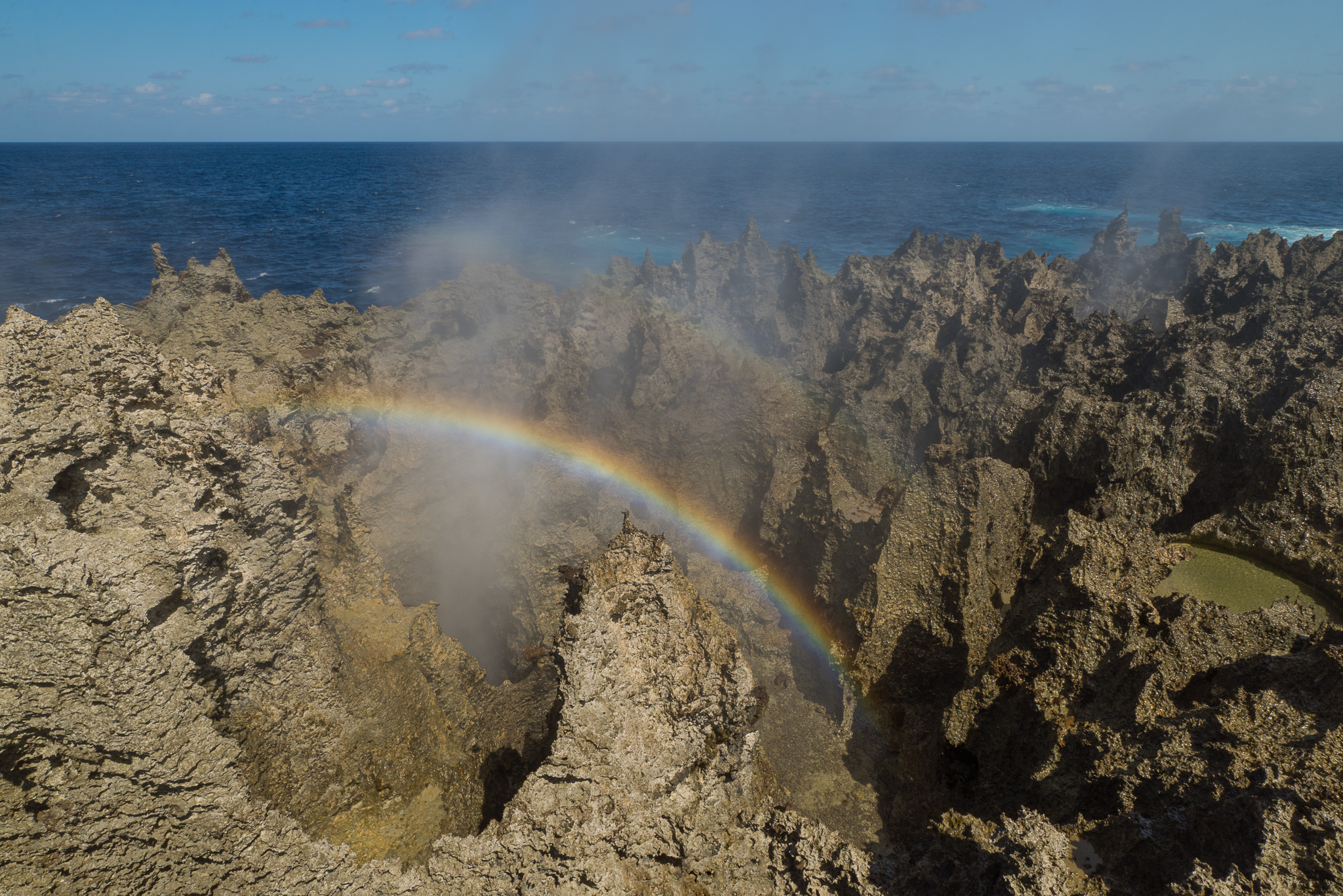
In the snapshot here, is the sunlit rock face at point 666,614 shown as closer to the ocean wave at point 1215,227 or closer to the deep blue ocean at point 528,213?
the deep blue ocean at point 528,213

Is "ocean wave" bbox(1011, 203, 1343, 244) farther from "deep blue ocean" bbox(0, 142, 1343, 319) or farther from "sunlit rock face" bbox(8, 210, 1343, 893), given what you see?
"sunlit rock face" bbox(8, 210, 1343, 893)

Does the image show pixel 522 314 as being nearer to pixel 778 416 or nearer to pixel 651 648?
pixel 778 416

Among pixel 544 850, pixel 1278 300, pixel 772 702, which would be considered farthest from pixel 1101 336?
pixel 544 850

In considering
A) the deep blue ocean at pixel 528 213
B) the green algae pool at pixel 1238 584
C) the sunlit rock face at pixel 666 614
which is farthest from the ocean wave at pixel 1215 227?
the green algae pool at pixel 1238 584

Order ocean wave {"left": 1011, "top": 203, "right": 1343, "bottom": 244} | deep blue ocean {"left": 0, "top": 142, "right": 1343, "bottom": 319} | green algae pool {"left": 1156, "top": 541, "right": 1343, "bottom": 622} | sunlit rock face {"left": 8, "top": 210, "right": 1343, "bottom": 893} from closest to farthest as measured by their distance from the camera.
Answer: sunlit rock face {"left": 8, "top": 210, "right": 1343, "bottom": 893}
green algae pool {"left": 1156, "top": 541, "right": 1343, "bottom": 622}
deep blue ocean {"left": 0, "top": 142, "right": 1343, "bottom": 319}
ocean wave {"left": 1011, "top": 203, "right": 1343, "bottom": 244}

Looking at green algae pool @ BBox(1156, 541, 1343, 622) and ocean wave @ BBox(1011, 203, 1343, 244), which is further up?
ocean wave @ BBox(1011, 203, 1343, 244)

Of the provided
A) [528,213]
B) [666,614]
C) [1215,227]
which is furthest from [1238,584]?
[528,213]

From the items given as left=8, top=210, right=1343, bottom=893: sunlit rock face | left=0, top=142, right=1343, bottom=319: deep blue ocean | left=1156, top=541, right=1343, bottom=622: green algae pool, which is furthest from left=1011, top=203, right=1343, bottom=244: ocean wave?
left=1156, top=541, right=1343, bottom=622: green algae pool

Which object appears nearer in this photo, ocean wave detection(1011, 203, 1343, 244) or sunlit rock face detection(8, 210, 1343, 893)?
sunlit rock face detection(8, 210, 1343, 893)
